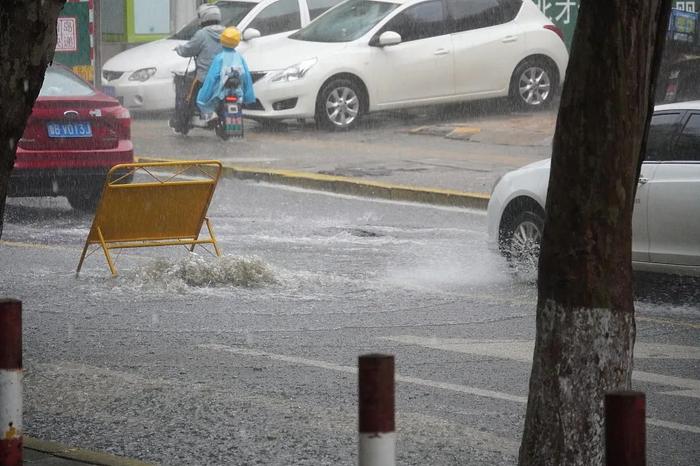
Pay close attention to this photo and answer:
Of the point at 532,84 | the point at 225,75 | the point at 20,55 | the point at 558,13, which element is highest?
the point at 558,13

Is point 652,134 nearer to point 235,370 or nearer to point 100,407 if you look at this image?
point 235,370

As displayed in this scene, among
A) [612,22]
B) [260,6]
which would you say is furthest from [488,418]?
[260,6]

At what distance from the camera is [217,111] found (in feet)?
68.8

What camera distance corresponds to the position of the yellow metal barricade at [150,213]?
11.6 meters

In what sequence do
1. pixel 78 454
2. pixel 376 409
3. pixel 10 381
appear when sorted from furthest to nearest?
1. pixel 78 454
2. pixel 10 381
3. pixel 376 409

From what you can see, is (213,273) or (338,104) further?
(338,104)

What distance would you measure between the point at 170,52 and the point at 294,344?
583 inches

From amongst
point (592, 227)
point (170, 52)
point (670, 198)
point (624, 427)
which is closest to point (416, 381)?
point (592, 227)

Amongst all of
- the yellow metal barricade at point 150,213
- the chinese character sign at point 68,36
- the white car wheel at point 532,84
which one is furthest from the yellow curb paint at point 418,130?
the yellow metal barricade at point 150,213

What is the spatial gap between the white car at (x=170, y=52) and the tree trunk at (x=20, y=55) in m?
17.0

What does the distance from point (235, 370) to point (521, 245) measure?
407cm

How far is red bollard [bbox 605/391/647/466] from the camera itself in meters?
3.66

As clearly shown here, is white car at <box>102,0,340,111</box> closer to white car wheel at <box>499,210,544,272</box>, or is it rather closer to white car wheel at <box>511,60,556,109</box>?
white car wheel at <box>511,60,556,109</box>

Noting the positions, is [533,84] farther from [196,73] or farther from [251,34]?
[196,73]
